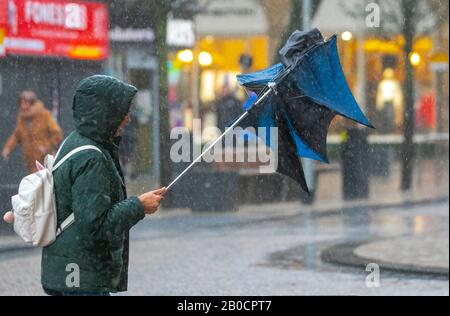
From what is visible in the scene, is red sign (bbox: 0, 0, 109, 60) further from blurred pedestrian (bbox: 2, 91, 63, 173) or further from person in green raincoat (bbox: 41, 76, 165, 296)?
person in green raincoat (bbox: 41, 76, 165, 296)

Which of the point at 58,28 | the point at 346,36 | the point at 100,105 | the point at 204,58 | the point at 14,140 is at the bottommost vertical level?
the point at 14,140

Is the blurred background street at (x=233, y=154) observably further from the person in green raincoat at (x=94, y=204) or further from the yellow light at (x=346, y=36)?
the person in green raincoat at (x=94, y=204)

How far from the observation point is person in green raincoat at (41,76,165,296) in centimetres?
507

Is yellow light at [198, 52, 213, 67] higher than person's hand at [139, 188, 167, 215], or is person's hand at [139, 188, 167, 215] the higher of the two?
yellow light at [198, 52, 213, 67]

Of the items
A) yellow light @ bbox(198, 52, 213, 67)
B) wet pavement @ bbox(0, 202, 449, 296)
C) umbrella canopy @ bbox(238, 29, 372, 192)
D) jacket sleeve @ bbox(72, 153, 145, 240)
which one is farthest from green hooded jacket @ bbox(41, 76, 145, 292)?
yellow light @ bbox(198, 52, 213, 67)

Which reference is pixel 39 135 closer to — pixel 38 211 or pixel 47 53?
pixel 47 53

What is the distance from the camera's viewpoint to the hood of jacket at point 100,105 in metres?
5.18

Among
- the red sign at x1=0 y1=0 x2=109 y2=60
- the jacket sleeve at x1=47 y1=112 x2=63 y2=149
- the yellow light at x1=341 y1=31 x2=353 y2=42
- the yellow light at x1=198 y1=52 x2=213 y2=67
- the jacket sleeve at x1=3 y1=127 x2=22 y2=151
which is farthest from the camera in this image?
the yellow light at x1=341 y1=31 x2=353 y2=42

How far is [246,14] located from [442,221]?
13848mm

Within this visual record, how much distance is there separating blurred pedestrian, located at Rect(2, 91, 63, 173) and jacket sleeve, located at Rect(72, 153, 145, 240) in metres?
13.2

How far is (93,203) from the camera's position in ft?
16.5

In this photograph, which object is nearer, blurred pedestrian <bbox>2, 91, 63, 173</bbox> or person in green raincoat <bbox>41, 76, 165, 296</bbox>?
person in green raincoat <bbox>41, 76, 165, 296</bbox>

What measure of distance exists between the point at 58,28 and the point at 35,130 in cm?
569

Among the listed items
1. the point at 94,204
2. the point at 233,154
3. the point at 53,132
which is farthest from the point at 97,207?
the point at 233,154
